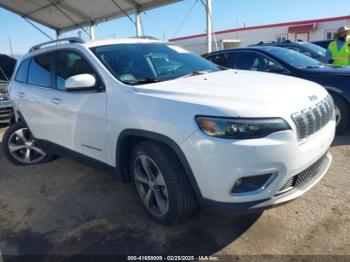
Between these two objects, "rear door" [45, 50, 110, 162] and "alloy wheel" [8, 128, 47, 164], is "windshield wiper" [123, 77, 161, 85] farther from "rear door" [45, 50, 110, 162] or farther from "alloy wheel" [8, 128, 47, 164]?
"alloy wheel" [8, 128, 47, 164]

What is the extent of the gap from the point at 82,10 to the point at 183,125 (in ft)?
34.8

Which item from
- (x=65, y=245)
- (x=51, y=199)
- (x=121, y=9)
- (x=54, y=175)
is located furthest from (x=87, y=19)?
(x=65, y=245)

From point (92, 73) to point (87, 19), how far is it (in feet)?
33.0

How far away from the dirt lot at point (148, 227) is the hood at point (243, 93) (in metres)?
1.10

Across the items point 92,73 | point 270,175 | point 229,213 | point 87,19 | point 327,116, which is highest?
point 87,19

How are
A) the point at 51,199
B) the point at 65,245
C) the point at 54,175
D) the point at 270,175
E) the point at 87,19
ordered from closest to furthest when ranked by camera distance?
the point at 270,175 < the point at 65,245 < the point at 51,199 < the point at 54,175 < the point at 87,19

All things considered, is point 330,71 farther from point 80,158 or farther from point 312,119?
point 80,158

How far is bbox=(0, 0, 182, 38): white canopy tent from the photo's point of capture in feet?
34.2

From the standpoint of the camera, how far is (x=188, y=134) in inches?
90.1

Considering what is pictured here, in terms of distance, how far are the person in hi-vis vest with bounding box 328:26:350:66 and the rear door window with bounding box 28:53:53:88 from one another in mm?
6360

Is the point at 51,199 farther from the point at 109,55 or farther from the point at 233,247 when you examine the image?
the point at 233,247

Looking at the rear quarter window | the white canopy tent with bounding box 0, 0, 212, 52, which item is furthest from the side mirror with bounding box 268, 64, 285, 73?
the white canopy tent with bounding box 0, 0, 212, 52

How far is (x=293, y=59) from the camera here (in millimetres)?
5672

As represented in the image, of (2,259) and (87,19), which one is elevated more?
(87,19)
